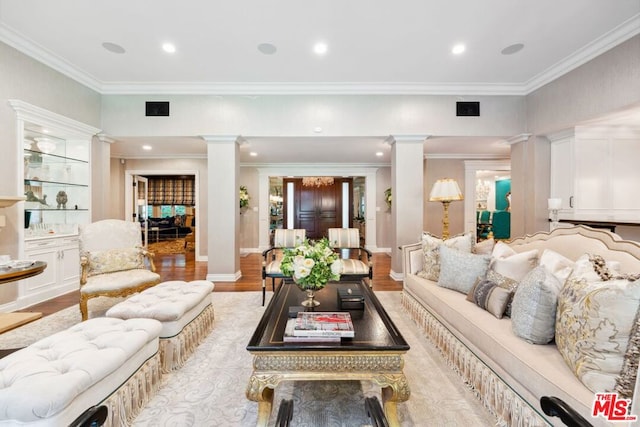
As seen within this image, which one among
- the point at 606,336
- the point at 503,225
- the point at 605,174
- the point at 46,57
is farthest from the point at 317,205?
the point at 606,336

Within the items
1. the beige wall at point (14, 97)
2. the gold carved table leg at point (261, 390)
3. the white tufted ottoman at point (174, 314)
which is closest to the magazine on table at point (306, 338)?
the gold carved table leg at point (261, 390)

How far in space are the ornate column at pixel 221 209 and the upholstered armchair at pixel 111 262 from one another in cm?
116

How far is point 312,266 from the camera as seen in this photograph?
191cm

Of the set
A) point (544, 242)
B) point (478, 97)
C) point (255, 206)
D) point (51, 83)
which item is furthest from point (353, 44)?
point (255, 206)

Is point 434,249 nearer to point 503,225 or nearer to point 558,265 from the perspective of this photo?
point 558,265

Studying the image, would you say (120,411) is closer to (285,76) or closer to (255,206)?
(285,76)

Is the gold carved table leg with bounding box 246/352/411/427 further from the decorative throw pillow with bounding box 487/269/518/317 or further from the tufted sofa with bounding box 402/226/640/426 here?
the decorative throw pillow with bounding box 487/269/518/317

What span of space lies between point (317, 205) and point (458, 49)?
253 inches

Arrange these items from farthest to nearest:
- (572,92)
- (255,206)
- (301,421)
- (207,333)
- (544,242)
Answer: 1. (255,206)
2. (572,92)
3. (207,333)
4. (544,242)
5. (301,421)

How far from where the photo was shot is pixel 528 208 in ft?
14.3

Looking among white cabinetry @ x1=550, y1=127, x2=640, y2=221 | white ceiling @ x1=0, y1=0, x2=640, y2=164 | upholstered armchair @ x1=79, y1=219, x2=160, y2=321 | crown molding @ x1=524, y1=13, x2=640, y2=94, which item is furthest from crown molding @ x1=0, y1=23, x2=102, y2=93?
white cabinetry @ x1=550, y1=127, x2=640, y2=221

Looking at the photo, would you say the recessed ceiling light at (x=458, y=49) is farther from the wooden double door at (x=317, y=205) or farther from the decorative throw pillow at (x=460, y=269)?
the wooden double door at (x=317, y=205)

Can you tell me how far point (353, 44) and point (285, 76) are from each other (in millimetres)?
1171

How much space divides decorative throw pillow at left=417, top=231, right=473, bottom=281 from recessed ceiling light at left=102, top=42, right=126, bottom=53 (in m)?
4.22
